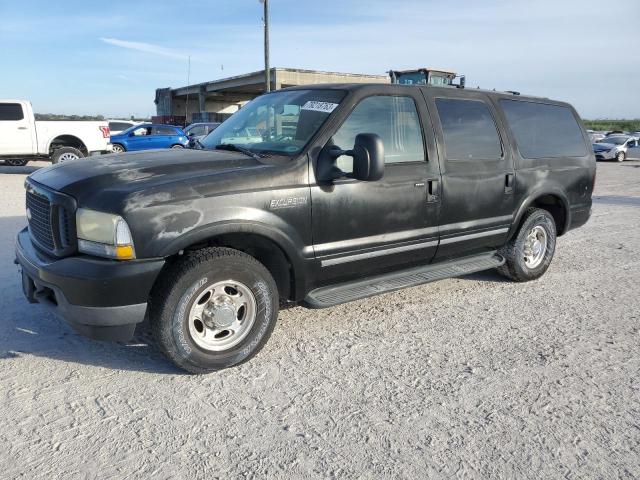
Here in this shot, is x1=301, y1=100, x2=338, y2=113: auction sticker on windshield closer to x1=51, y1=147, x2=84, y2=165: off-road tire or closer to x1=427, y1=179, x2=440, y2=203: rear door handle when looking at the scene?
x1=427, y1=179, x2=440, y2=203: rear door handle

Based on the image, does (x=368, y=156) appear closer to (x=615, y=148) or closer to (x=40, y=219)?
(x=40, y=219)

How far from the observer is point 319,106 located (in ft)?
13.1

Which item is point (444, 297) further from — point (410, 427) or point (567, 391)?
point (410, 427)

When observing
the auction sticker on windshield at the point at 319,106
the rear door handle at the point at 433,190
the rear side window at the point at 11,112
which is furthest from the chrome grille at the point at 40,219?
the rear side window at the point at 11,112

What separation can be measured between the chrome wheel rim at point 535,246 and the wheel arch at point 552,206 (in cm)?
26

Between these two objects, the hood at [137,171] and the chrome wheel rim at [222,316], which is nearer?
the hood at [137,171]

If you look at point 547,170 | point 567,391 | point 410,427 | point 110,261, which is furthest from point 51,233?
point 547,170

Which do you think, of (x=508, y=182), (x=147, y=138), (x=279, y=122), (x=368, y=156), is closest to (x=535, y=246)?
(x=508, y=182)

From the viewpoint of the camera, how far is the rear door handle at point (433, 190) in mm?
4273

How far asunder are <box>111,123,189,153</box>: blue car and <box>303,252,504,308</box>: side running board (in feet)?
54.4

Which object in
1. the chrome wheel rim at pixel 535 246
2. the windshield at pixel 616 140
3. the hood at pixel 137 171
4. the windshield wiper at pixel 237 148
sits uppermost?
the windshield wiper at pixel 237 148

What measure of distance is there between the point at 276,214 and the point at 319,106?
3.30ft

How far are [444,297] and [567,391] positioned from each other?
5.88 ft

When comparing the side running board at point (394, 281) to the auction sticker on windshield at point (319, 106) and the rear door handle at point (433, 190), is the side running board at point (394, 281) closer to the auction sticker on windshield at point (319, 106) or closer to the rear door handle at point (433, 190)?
the rear door handle at point (433, 190)
